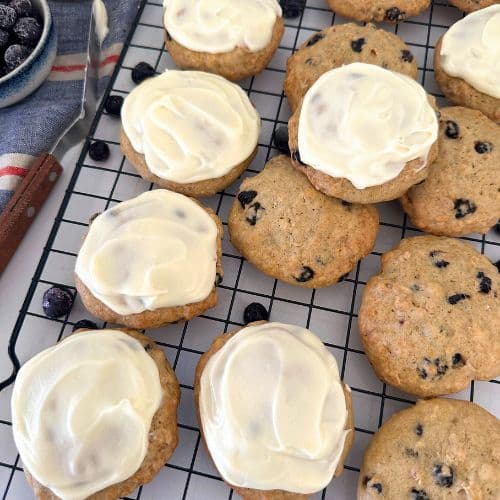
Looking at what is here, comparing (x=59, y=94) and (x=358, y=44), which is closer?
(x=358, y=44)

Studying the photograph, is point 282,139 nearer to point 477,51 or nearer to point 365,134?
point 365,134

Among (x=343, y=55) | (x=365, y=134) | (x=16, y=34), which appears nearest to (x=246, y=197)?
(x=365, y=134)

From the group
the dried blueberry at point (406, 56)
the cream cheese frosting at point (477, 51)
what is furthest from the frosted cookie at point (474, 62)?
the dried blueberry at point (406, 56)

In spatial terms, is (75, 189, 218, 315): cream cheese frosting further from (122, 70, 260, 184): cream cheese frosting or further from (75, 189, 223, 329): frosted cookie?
(122, 70, 260, 184): cream cheese frosting

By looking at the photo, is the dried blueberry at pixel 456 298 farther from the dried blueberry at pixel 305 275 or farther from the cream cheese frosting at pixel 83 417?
the cream cheese frosting at pixel 83 417

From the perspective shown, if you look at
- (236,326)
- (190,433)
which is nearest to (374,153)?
(236,326)

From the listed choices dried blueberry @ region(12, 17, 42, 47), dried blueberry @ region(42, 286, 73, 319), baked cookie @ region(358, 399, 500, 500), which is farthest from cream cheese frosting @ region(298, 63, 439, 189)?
dried blueberry @ region(12, 17, 42, 47)

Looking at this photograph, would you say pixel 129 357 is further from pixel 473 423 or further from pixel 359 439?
pixel 473 423
